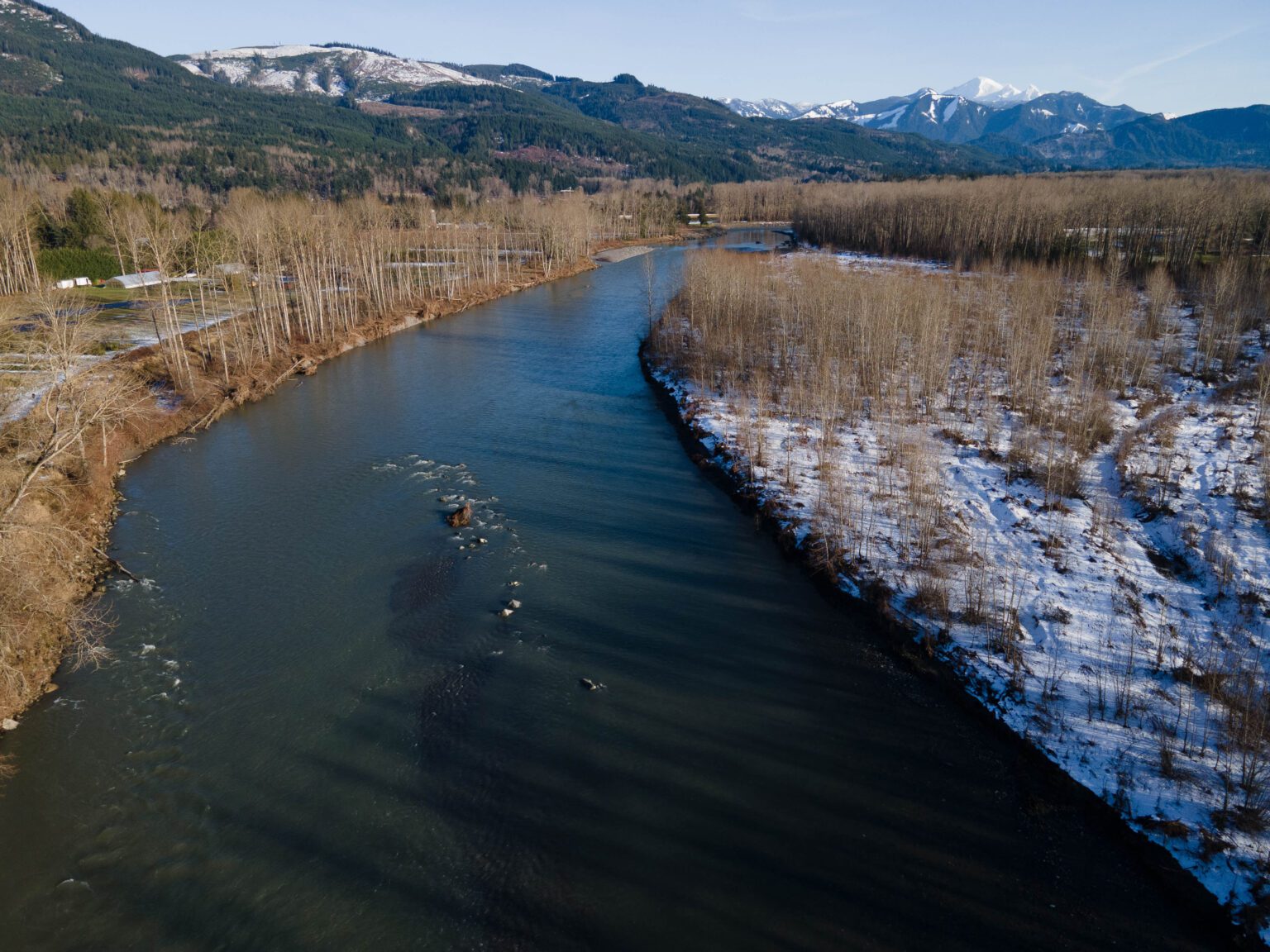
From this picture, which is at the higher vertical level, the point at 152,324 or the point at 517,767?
the point at 152,324

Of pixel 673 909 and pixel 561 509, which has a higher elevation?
pixel 561 509

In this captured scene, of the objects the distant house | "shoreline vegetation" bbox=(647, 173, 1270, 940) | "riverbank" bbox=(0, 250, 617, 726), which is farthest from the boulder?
the distant house

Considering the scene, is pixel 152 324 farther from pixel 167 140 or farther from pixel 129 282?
pixel 167 140

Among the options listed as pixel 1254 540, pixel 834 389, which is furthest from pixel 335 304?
pixel 1254 540

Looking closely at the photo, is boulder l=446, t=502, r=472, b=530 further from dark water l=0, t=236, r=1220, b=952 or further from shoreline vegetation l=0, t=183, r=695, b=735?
shoreline vegetation l=0, t=183, r=695, b=735

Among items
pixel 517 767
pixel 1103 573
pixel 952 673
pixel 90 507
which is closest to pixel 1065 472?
pixel 1103 573

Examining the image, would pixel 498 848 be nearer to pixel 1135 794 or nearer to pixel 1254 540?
pixel 1135 794

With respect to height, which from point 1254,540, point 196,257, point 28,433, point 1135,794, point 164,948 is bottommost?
point 164,948
